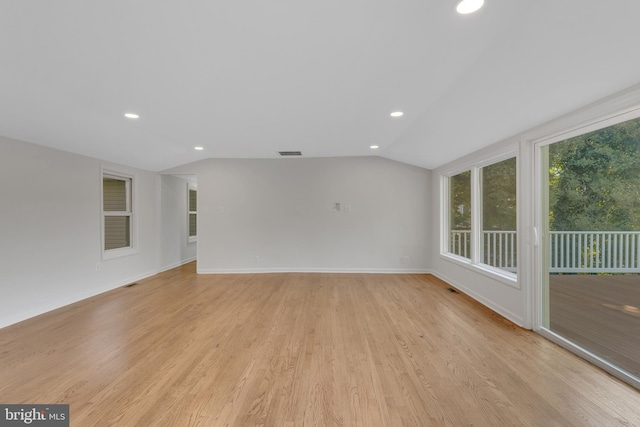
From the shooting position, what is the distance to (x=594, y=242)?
2422mm

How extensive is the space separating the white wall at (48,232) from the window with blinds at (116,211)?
0.25 m

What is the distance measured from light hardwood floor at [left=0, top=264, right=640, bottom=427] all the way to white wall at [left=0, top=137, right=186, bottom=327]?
0.38 metres

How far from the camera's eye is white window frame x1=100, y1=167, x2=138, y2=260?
4.28 m

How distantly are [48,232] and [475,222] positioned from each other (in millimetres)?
5986

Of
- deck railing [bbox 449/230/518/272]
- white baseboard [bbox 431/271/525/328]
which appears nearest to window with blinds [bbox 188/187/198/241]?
white baseboard [bbox 431/271/525/328]

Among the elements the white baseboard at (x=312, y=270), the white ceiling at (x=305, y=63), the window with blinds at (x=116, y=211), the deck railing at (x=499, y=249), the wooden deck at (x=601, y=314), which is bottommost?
the white baseboard at (x=312, y=270)

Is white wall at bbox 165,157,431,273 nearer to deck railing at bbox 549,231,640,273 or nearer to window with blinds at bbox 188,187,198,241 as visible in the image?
window with blinds at bbox 188,187,198,241

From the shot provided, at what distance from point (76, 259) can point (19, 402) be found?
267 centimetres

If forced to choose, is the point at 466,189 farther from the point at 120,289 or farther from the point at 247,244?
the point at 120,289

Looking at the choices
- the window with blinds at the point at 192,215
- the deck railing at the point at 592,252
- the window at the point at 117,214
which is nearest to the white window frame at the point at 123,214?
the window at the point at 117,214

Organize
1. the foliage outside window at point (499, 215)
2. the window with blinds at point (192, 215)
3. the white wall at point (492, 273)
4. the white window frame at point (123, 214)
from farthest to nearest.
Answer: the window with blinds at point (192, 215) < the white window frame at point (123, 214) < the foliage outside window at point (499, 215) < the white wall at point (492, 273)

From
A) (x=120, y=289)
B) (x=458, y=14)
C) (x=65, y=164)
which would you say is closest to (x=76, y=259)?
(x=120, y=289)

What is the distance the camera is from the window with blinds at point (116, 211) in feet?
14.7

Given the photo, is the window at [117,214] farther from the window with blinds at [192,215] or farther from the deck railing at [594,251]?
the deck railing at [594,251]
